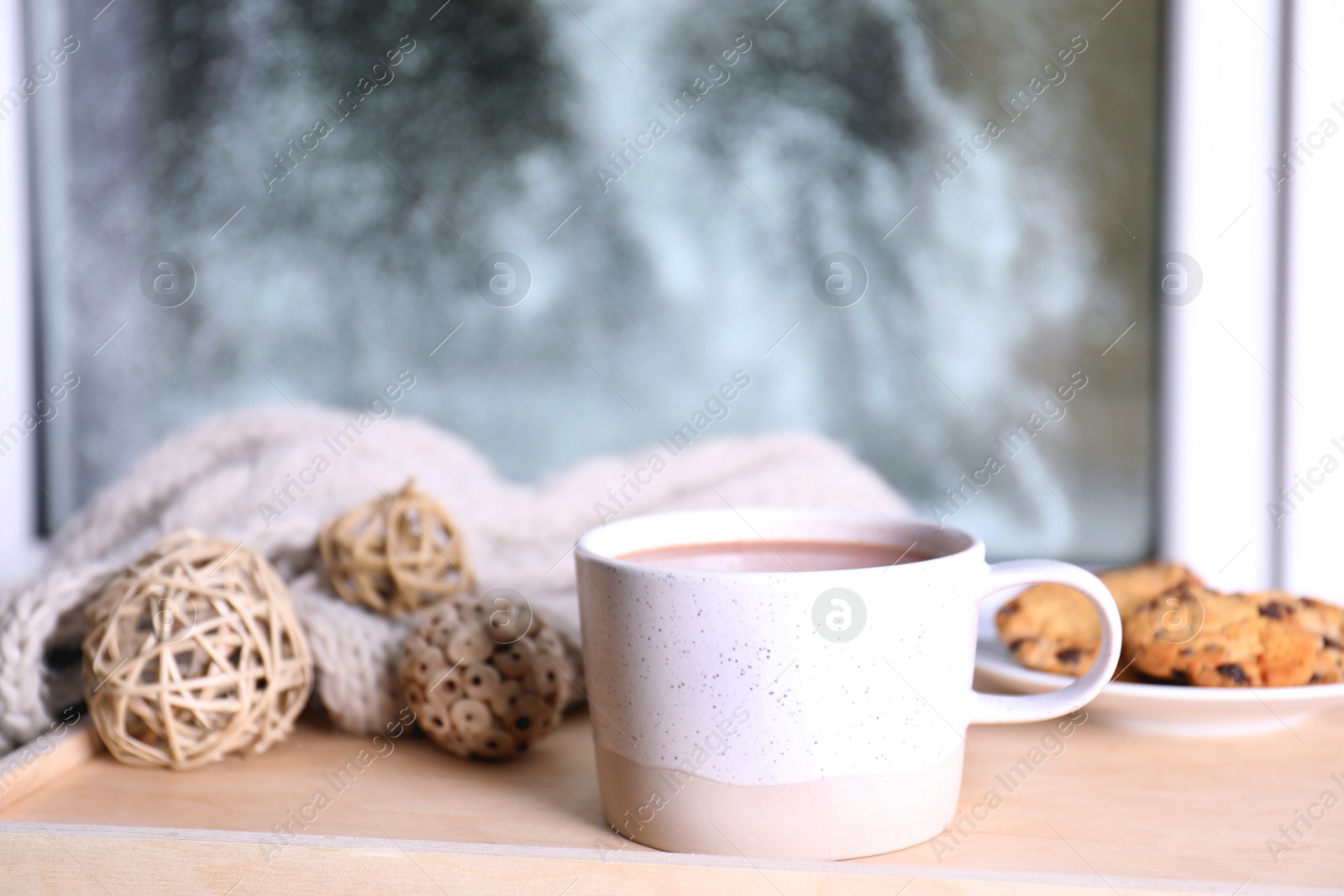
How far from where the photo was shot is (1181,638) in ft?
1.81

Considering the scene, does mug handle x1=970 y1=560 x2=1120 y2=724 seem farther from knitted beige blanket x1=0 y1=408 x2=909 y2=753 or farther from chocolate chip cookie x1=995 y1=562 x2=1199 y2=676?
knitted beige blanket x1=0 y1=408 x2=909 y2=753

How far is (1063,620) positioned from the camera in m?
0.59

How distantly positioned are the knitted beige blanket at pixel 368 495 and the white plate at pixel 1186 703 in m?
0.23

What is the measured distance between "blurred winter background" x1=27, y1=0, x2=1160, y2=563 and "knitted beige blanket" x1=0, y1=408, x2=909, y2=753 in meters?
0.04

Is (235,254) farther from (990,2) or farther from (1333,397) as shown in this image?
(1333,397)

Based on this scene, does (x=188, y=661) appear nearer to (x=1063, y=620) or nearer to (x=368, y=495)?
(x=368, y=495)

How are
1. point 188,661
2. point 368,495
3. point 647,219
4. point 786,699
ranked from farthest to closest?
A: point 647,219
point 368,495
point 188,661
point 786,699

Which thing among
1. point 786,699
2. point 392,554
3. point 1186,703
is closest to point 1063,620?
point 1186,703

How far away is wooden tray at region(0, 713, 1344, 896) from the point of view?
1.34 ft

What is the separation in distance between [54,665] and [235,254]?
1.29 ft

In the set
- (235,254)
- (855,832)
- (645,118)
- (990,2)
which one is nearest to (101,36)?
(235,254)

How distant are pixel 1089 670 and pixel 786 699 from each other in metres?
→ 0.15

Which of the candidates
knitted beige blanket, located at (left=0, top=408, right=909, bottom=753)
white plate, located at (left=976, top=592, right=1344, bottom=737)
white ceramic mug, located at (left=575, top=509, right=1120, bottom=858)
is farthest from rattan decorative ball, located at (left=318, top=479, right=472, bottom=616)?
white plate, located at (left=976, top=592, right=1344, bottom=737)

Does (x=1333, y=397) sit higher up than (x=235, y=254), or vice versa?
(x=235, y=254)
